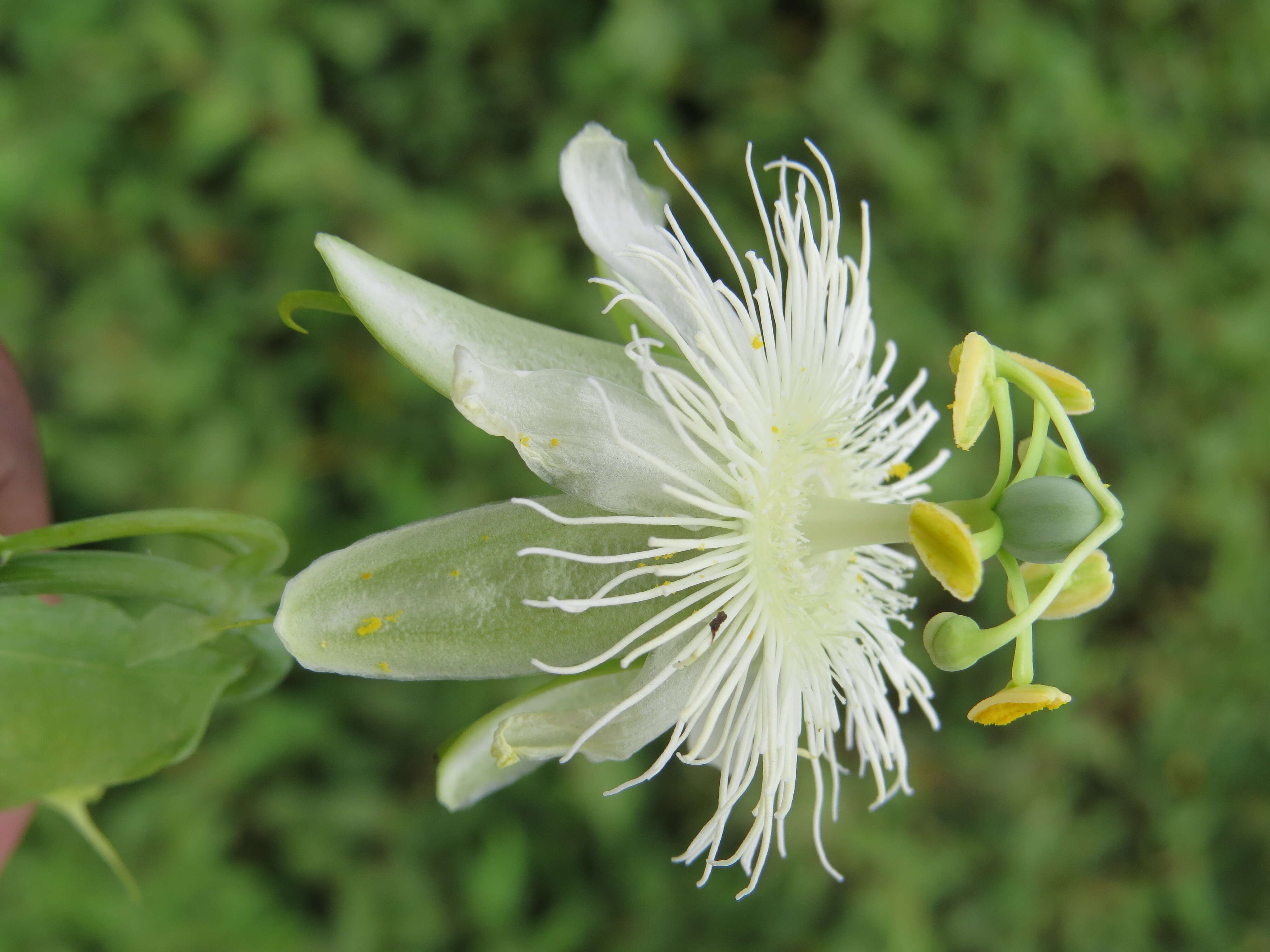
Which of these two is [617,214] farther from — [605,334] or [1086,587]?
[605,334]

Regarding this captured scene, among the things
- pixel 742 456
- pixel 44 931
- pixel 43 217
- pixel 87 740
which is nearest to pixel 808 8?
pixel 43 217

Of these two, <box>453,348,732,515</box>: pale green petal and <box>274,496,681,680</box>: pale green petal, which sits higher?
<box>453,348,732,515</box>: pale green petal

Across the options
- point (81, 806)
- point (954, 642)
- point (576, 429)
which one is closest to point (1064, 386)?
point (954, 642)

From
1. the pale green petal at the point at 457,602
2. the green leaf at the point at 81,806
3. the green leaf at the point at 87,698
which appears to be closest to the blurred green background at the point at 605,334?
the green leaf at the point at 81,806

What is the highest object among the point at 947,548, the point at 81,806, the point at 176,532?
the point at 947,548

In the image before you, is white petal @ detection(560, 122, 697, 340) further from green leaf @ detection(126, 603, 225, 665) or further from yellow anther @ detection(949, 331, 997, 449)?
green leaf @ detection(126, 603, 225, 665)

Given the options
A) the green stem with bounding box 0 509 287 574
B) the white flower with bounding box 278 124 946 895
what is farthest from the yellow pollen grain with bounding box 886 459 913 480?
the green stem with bounding box 0 509 287 574
